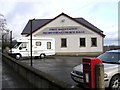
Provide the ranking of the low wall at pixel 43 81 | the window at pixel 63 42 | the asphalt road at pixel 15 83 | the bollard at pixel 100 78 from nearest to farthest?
the bollard at pixel 100 78
the low wall at pixel 43 81
the asphalt road at pixel 15 83
the window at pixel 63 42

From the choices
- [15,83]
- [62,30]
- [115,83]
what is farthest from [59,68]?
[62,30]

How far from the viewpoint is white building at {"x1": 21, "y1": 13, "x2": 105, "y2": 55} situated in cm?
4775

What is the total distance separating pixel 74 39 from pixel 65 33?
6.44 ft

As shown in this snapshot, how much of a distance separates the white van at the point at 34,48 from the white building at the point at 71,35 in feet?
36.4

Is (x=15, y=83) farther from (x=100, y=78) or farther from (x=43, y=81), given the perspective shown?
(x=100, y=78)

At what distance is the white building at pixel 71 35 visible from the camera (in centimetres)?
4775

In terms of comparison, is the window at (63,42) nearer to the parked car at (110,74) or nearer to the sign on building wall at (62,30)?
the sign on building wall at (62,30)

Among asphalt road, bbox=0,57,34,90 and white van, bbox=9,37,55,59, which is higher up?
white van, bbox=9,37,55,59

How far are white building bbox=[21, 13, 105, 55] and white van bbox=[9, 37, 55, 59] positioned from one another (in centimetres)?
1110

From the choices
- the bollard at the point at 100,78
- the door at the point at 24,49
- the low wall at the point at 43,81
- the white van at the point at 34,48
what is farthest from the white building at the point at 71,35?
the bollard at the point at 100,78

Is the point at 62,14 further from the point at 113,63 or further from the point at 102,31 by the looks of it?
the point at 113,63

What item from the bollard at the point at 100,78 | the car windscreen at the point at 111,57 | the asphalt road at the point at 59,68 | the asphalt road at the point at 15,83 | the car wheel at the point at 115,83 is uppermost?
the car windscreen at the point at 111,57

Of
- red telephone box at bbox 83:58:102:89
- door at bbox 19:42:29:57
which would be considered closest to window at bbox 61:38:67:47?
door at bbox 19:42:29:57

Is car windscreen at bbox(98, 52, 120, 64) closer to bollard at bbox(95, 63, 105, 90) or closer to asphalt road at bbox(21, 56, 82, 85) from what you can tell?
asphalt road at bbox(21, 56, 82, 85)
